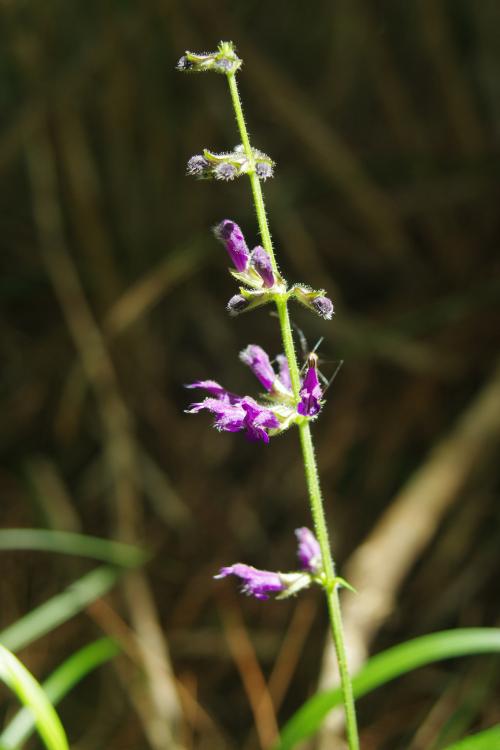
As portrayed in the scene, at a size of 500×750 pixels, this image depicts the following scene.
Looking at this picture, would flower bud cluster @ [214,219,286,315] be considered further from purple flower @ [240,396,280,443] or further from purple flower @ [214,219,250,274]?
purple flower @ [240,396,280,443]


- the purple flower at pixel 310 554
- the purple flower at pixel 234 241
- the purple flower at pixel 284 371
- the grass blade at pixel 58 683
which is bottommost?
the grass blade at pixel 58 683

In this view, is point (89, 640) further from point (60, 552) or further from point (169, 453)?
point (169, 453)

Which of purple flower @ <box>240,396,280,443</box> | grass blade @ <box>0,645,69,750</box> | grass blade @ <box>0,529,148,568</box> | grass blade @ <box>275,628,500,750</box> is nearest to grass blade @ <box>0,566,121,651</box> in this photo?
grass blade @ <box>0,529,148,568</box>

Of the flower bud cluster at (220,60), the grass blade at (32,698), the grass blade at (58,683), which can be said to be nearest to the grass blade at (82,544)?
the grass blade at (58,683)

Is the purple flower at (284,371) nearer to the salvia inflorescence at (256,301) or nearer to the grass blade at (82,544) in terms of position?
the salvia inflorescence at (256,301)

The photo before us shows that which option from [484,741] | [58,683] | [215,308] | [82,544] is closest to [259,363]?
[484,741]

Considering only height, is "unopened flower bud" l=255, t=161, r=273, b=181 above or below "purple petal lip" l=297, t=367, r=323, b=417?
above
